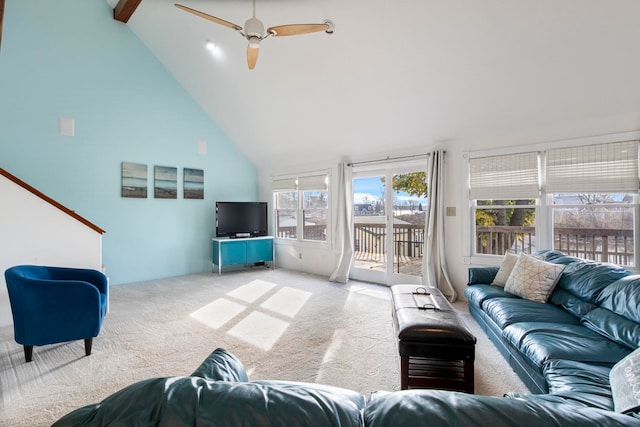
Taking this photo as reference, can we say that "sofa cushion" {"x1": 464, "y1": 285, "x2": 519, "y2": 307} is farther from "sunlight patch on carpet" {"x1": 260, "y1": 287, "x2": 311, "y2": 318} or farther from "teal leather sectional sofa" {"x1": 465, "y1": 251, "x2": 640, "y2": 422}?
"sunlight patch on carpet" {"x1": 260, "y1": 287, "x2": 311, "y2": 318}

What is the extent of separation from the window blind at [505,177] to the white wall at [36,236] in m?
5.09

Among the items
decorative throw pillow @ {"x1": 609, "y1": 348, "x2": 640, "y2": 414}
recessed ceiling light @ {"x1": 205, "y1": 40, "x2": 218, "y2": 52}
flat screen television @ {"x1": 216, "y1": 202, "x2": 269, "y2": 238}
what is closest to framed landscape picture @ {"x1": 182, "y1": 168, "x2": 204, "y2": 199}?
flat screen television @ {"x1": 216, "y1": 202, "x2": 269, "y2": 238}

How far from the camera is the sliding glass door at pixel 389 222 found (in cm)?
501

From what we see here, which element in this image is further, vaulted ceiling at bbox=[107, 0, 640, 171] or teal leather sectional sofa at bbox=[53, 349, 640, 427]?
vaulted ceiling at bbox=[107, 0, 640, 171]

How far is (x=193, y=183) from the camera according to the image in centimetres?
626

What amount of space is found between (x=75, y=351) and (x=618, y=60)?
5.89 meters

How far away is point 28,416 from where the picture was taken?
198cm

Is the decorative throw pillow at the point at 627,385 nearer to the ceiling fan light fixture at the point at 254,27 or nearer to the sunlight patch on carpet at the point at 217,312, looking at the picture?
the sunlight patch on carpet at the point at 217,312

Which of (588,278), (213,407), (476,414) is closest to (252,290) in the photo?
(588,278)

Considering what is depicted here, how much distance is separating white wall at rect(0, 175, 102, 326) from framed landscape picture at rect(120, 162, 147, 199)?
1.85 m

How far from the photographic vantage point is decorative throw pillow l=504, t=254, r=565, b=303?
2922 millimetres

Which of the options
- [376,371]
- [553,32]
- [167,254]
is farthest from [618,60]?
[167,254]

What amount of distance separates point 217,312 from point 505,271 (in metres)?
3.50

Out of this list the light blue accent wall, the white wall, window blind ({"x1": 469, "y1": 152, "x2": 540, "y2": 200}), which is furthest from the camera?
the light blue accent wall
